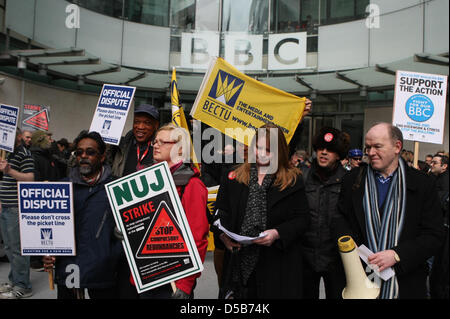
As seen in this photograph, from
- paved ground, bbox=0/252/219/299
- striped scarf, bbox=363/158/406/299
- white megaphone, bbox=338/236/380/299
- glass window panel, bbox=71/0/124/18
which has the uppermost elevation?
glass window panel, bbox=71/0/124/18

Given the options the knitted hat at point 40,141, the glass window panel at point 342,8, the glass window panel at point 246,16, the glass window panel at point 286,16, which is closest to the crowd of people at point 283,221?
the knitted hat at point 40,141

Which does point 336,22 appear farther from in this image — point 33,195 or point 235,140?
point 33,195

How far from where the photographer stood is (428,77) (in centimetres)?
569

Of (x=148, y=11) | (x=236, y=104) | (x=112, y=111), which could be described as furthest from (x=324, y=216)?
(x=148, y=11)

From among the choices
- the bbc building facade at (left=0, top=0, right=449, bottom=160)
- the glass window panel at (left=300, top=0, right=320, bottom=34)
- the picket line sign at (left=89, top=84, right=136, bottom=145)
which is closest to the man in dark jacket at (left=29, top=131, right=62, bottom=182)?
the picket line sign at (left=89, top=84, right=136, bottom=145)

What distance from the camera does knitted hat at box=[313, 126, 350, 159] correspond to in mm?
3646

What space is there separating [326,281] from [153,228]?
65.1 inches

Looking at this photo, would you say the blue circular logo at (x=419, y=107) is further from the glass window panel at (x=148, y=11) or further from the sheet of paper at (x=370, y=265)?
the glass window panel at (x=148, y=11)

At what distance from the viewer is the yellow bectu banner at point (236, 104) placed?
4.93 m

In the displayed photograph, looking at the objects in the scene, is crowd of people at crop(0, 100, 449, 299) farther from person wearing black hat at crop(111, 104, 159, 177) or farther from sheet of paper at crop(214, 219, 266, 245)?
person wearing black hat at crop(111, 104, 159, 177)

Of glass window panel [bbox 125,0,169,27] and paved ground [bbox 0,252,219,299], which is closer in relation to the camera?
paved ground [bbox 0,252,219,299]

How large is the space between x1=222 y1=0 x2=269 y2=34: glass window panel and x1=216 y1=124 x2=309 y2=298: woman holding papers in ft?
47.5

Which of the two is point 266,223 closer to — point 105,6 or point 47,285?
A: point 47,285
